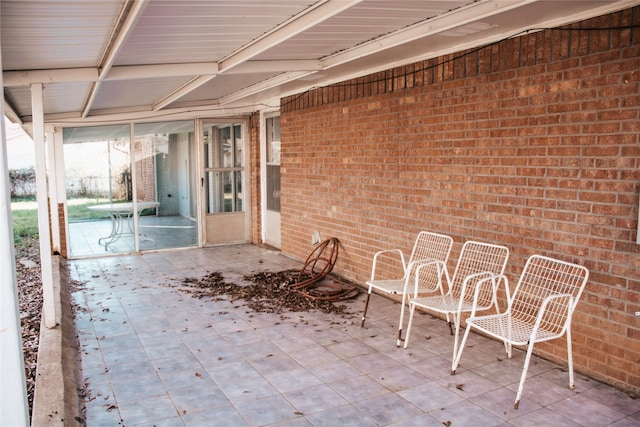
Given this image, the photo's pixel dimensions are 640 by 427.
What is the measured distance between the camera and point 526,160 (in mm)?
3957

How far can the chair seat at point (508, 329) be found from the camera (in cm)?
324

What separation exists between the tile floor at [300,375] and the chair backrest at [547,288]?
363 millimetres

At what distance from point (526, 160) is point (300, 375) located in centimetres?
238

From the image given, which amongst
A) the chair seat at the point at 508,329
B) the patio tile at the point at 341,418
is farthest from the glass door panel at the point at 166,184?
the chair seat at the point at 508,329

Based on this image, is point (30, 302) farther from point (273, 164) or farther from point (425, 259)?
point (425, 259)

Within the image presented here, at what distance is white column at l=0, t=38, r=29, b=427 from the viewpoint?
1.32 m

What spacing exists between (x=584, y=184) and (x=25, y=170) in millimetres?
18297

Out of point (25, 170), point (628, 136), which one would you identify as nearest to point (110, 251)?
point (628, 136)

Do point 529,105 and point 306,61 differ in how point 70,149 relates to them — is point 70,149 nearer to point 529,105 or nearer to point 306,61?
point 306,61

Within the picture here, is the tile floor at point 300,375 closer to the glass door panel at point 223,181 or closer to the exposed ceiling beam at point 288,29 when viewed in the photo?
the exposed ceiling beam at point 288,29

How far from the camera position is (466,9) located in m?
3.43

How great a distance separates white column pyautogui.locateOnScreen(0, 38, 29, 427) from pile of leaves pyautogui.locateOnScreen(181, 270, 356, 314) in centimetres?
396

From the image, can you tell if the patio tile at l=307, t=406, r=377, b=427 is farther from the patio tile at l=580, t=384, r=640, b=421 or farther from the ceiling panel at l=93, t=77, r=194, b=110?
the ceiling panel at l=93, t=77, r=194, b=110

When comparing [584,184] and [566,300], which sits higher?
[584,184]
